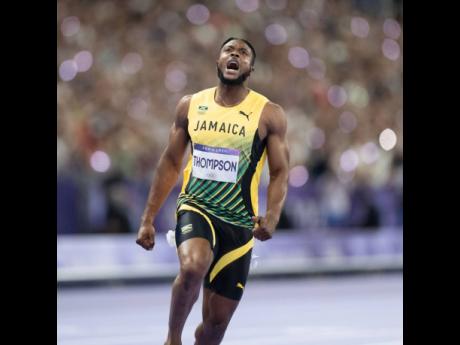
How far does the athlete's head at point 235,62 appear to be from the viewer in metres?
9.04

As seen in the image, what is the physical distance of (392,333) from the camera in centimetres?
1302

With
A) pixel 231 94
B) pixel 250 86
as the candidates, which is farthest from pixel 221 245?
pixel 250 86

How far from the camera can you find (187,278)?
857 centimetres

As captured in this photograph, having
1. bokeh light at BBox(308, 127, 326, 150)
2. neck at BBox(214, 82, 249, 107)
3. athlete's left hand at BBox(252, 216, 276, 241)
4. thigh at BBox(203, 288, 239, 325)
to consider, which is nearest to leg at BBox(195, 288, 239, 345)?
thigh at BBox(203, 288, 239, 325)

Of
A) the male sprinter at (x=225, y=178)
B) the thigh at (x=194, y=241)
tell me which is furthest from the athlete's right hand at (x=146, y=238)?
the thigh at (x=194, y=241)

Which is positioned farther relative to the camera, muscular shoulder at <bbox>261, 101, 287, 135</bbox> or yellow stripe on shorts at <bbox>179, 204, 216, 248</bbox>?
muscular shoulder at <bbox>261, 101, 287, 135</bbox>

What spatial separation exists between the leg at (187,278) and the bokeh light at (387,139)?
44.2 feet

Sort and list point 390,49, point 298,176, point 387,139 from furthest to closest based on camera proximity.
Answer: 1. point 390,49
2. point 387,139
3. point 298,176

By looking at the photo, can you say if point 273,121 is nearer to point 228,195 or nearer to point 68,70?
point 228,195

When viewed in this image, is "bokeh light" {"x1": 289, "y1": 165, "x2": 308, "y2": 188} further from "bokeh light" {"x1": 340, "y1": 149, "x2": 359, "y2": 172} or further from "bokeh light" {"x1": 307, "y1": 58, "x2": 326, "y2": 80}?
"bokeh light" {"x1": 307, "y1": 58, "x2": 326, "y2": 80}

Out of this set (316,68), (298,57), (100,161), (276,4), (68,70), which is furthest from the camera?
(276,4)

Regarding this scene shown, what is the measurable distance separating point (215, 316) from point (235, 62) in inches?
81.2

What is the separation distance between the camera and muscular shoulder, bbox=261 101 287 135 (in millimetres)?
9102
